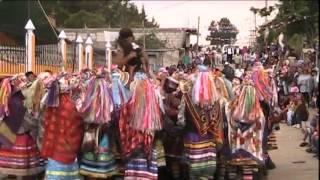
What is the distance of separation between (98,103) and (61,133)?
601 mm

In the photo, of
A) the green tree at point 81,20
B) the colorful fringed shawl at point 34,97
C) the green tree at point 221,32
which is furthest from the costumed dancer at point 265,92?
the green tree at point 81,20

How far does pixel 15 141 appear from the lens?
7.94 meters

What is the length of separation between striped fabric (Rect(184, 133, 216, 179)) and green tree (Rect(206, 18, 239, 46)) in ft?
100

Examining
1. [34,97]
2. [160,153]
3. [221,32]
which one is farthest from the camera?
[221,32]

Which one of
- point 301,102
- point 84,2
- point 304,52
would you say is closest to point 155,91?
point 301,102

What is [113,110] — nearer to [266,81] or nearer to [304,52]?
[266,81]

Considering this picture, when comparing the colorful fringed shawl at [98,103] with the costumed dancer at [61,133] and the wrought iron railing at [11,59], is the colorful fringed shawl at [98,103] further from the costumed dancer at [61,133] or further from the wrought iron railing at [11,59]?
the wrought iron railing at [11,59]

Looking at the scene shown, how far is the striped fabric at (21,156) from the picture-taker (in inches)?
311

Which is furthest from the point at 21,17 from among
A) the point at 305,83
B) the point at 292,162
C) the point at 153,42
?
Result: the point at 292,162

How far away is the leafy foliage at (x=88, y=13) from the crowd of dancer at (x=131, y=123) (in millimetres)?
42201

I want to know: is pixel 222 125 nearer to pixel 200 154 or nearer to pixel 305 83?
pixel 200 154

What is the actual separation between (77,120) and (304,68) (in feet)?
44.3

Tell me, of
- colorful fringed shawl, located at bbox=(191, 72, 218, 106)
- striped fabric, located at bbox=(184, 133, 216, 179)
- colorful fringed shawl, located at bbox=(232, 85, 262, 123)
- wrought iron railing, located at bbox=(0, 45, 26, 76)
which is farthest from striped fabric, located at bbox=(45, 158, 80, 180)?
wrought iron railing, located at bbox=(0, 45, 26, 76)

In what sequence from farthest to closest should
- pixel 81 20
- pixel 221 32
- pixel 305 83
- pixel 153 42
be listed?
pixel 81 20 → pixel 221 32 → pixel 153 42 → pixel 305 83
